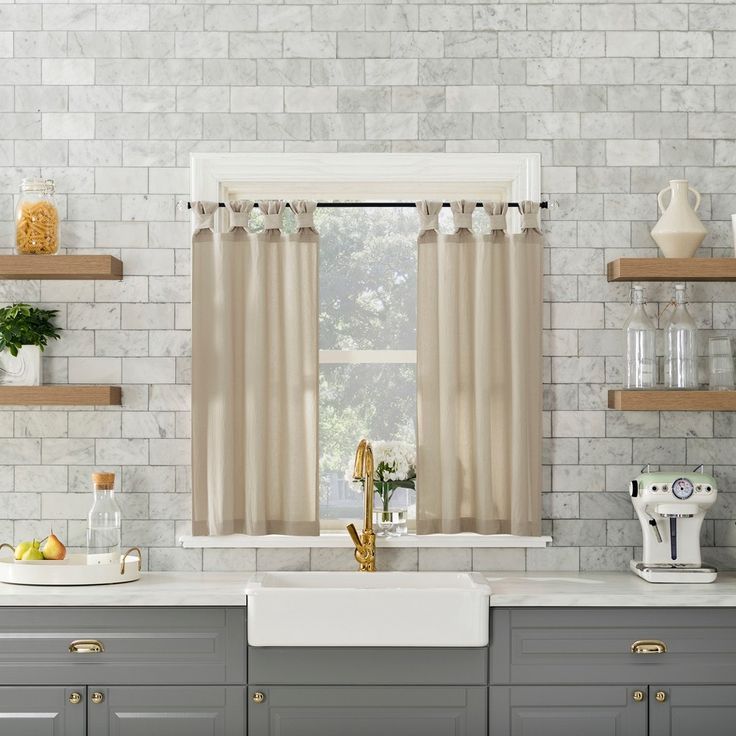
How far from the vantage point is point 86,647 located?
2.68m

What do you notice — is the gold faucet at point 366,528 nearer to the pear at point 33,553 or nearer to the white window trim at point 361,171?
the white window trim at point 361,171

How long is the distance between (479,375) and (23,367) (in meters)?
1.57

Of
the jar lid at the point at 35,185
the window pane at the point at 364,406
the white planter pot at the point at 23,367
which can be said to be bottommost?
the window pane at the point at 364,406

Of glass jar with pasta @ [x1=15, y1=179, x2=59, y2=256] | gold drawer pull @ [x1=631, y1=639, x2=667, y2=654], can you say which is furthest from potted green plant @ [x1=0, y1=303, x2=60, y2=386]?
gold drawer pull @ [x1=631, y1=639, x2=667, y2=654]

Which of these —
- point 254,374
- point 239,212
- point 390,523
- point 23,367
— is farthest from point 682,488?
point 23,367

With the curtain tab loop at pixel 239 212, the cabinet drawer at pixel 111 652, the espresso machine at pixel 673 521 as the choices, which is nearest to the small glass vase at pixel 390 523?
the cabinet drawer at pixel 111 652

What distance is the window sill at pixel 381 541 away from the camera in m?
3.11

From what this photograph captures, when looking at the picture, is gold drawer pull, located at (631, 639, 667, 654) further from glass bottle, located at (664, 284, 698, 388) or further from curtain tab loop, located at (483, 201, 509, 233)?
curtain tab loop, located at (483, 201, 509, 233)

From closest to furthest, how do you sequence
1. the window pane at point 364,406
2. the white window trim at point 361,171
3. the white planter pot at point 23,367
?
the white planter pot at point 23,367 → the white window trim at point 361,171 → the window pane at point 364,406

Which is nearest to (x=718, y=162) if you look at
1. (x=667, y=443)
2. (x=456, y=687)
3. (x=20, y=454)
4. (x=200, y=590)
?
(x=667, y=443)

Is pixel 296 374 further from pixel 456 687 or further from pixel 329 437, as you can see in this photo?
pixel 456 687

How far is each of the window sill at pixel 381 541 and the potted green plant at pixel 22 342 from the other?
0.78 m

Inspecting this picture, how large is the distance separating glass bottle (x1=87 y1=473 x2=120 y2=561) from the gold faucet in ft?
2.60

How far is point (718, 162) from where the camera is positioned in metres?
3.20
